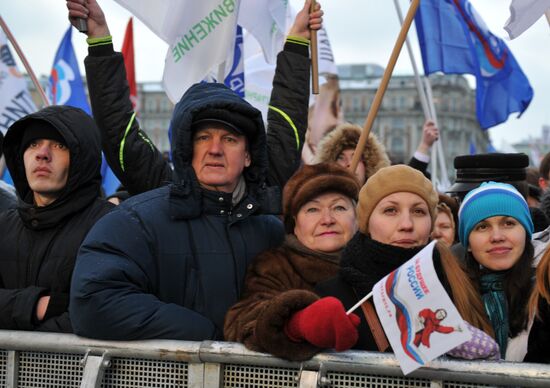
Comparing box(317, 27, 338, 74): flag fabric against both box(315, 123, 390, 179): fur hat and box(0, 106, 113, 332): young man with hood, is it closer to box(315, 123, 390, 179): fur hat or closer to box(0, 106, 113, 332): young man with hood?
box(315, 123, 390, 179): fur hat

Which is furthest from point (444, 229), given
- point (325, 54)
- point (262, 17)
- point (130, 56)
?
point (130, 56)

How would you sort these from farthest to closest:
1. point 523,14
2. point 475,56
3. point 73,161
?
1. point 475,56
2. point 523,14
3. point 73,161

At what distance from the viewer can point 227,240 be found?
3.44 metres

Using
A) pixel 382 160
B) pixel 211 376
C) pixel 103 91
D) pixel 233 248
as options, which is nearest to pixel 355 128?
pixel 382 160

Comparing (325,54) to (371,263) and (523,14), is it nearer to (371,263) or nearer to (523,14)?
(523,14)

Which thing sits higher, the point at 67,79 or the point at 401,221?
the point at 67,79

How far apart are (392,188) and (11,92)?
299 inches

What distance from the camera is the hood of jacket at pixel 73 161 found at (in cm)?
379

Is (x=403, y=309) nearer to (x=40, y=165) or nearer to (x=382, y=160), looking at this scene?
(x=40, y=165)

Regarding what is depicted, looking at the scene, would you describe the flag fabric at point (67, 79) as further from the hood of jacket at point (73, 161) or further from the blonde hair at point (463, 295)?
the blonde hair at point (463, 295)

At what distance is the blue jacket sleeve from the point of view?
3047 mm

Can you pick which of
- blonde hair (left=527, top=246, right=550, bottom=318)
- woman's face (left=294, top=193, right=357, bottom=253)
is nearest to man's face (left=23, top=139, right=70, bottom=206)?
woman's face (left=294, top=193, right=357, bottom=253)

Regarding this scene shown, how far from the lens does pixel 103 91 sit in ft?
13.5

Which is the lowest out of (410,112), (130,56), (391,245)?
(391,245)
